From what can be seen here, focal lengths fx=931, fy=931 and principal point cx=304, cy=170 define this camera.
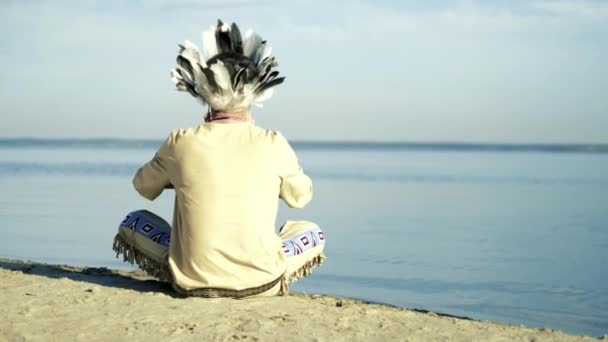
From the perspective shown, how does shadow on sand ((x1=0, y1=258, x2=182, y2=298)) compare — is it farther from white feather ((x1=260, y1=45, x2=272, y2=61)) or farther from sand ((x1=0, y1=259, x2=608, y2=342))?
white feather ((x1=260, y1=45, x2=272, y2=61))

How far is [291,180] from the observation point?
495 centimetres

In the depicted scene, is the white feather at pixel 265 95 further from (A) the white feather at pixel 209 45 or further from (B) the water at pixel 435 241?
(B) the water at pixel 435 241

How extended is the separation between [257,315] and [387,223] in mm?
6977

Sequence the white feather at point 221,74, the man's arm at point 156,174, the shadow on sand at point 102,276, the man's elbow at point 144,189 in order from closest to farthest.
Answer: the white feather at point 221,74 → the man's arm at point 156,174 → the man's elbow at point 144,189 → the shadow on sand at point 102,276

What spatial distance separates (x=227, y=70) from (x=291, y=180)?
26.5 inches

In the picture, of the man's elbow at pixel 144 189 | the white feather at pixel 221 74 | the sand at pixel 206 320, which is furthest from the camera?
the man's elbow at pixel 144 189

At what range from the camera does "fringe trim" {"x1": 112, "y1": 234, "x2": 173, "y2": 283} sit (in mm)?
5273

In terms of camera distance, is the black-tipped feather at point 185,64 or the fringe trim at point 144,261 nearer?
the black-tipped feather at point 185,64

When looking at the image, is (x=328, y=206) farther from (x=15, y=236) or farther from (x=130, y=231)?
(x=130, y=231)

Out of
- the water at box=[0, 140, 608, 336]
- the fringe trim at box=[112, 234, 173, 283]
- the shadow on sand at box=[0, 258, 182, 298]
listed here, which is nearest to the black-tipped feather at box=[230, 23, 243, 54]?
the fringe trim at box=[112, 234, 173, 283]

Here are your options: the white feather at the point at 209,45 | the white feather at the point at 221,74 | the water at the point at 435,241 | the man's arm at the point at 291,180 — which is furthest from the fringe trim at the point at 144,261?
the water at the point at 435,241

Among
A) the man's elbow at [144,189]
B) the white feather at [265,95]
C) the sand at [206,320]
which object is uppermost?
the white feather at [265,95]

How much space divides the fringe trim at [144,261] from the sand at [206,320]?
11 cm

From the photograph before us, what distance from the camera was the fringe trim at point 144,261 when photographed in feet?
17.3
